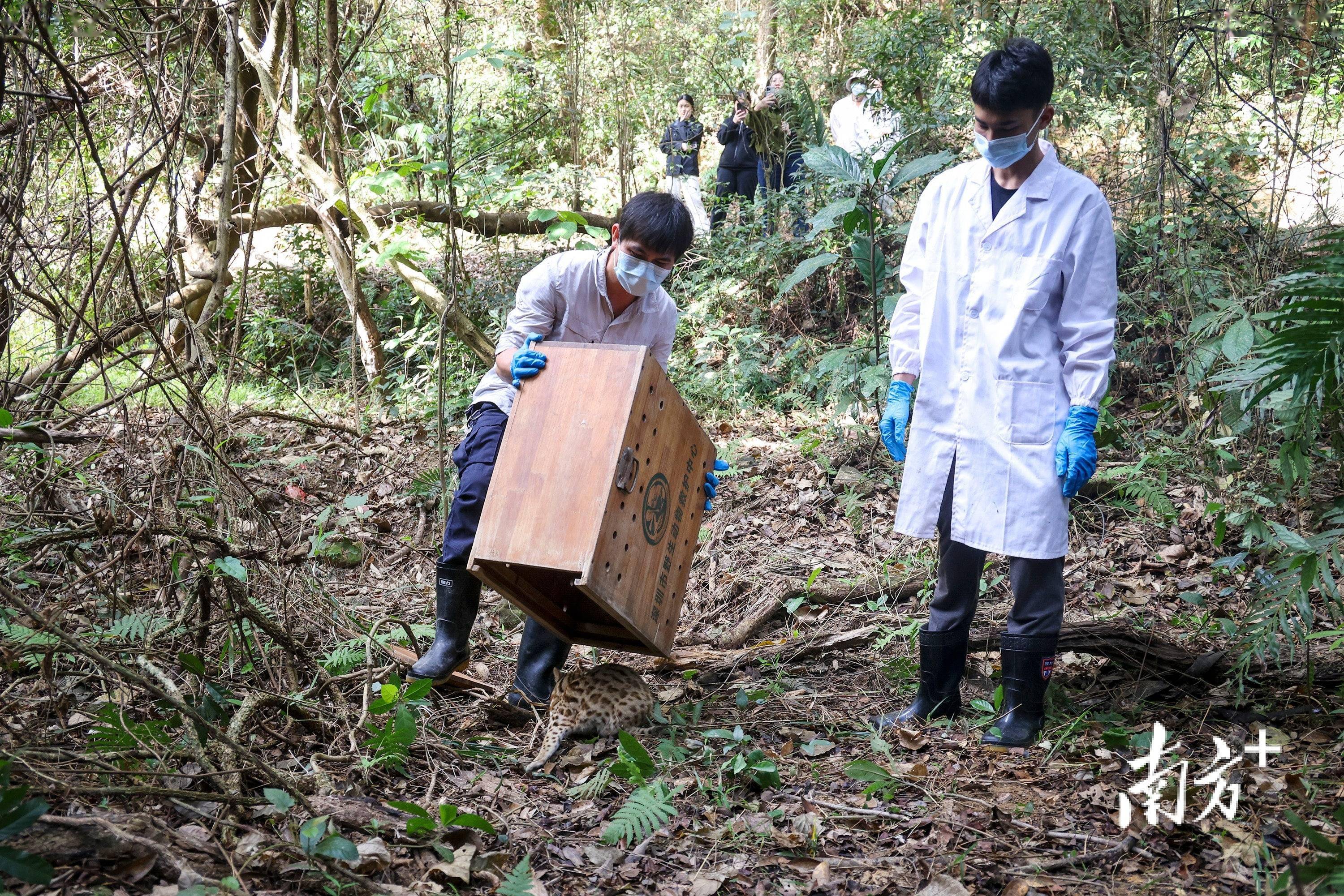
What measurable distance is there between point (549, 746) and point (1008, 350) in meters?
2.02

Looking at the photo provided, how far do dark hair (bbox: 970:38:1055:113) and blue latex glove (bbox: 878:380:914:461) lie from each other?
3.26 feet

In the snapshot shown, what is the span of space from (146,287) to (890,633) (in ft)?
14.6

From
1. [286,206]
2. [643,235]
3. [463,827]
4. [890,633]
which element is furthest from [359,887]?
[286,206]

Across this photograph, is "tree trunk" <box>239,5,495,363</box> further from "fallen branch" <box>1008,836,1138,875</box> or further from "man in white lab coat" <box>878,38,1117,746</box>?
"fallen branch" <box>1008,836,1138,875</box>

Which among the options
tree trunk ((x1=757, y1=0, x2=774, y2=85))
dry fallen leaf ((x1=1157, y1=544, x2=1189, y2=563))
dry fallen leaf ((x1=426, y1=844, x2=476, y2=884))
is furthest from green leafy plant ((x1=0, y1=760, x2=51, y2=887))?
tree trunk ((x1=757, y1=0, x2=774, y2=85))

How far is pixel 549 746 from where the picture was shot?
325cm

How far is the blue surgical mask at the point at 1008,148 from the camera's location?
3.19 m

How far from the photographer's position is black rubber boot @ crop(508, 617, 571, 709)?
3754mm

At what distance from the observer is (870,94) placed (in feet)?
27.1

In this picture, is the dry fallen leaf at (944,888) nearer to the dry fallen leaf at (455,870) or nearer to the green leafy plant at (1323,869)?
the green leafy plant at (1323,869)

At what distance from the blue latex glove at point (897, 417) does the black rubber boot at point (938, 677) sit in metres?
0.66

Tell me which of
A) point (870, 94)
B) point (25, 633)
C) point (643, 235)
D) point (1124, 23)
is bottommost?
point (25, 633)

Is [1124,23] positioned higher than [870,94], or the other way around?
[1124,23]

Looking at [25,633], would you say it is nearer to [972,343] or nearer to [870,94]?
[972,343]
